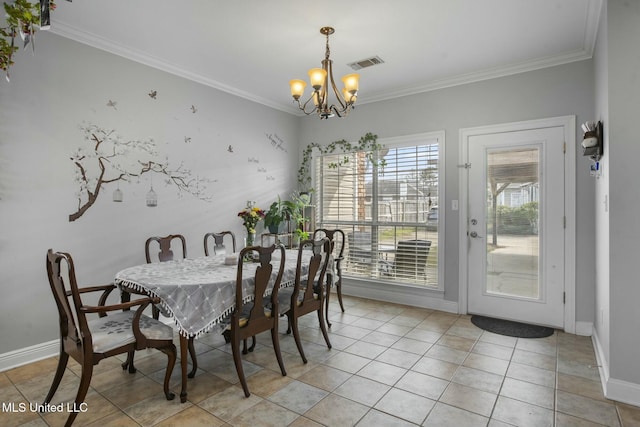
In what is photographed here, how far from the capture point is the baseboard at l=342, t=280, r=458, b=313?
4.26 m

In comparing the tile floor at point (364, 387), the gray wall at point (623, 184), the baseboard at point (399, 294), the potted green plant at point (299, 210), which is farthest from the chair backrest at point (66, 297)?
the baseboard at point (399, 294)

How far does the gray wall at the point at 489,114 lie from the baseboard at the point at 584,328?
0.16 feet

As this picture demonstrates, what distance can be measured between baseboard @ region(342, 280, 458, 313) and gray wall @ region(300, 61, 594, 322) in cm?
14

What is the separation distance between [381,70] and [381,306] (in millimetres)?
2802

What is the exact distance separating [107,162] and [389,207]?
3.25m

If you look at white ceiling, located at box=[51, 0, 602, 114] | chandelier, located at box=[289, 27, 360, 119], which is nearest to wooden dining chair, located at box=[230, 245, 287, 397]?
chandelier, located at box=[289, 27, 360, 119]

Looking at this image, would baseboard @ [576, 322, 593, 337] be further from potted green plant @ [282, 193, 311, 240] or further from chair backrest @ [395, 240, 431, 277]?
potted green plant @ [282, 193, 311, 240]

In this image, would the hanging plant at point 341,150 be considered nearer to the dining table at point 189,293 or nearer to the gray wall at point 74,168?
the gray wall at point 74,168

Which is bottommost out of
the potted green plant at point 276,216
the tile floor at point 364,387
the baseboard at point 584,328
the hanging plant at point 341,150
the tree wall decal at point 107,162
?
the tile floor at point 364,387

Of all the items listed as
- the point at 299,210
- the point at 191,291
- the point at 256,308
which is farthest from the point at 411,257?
the point at 191,291

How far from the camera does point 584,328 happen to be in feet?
11.3

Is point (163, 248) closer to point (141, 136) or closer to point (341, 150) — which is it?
point (141, 136)

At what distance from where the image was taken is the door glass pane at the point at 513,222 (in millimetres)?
3689

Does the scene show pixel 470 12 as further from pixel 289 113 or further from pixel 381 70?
pixel 289 113
